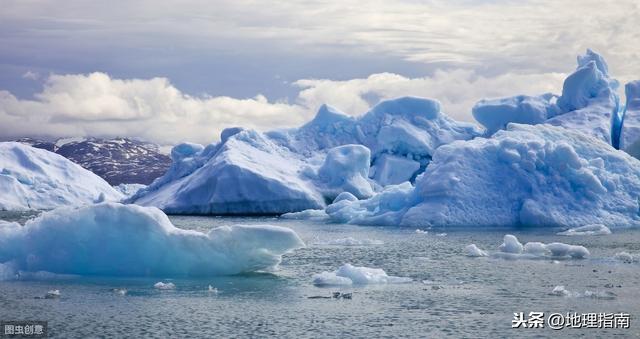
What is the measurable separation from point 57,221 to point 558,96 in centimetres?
4180

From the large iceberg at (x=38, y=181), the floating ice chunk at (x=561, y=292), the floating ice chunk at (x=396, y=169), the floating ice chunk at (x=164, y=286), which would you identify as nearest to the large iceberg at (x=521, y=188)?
the floating ice chunk at (x=396, y=169)

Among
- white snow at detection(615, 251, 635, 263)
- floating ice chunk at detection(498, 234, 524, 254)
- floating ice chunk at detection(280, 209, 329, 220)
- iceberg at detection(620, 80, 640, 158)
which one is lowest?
white snow at detection(615, 251, 635, 263)

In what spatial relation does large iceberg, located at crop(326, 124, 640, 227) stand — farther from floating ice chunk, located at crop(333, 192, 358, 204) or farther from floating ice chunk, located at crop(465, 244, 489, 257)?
floating ice chunk, located at crop(465, 244, 489, 257)

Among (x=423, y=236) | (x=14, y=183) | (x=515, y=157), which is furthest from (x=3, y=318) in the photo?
(x=14, y=183)

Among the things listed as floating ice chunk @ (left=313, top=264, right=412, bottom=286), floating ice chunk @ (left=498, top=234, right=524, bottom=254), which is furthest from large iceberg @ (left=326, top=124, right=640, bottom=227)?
floating ice chunk @ (left=313, top=264, right=412, bottom=286)

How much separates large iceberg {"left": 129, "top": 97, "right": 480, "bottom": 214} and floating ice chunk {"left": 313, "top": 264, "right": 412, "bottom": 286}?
99.1ft

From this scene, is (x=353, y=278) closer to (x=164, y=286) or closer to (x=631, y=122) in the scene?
(x=164, y=286)

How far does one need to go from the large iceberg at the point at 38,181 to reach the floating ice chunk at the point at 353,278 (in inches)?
1919

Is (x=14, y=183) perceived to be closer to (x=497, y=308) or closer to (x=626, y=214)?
(x=626, y=214)

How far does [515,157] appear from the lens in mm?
36594

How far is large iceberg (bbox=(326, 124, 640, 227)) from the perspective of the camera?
35.7m

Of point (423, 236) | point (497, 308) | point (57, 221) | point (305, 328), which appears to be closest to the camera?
point (305, 328)

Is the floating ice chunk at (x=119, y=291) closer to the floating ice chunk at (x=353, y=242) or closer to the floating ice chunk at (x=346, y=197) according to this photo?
the floating ice chunk at (x=353, y=242)

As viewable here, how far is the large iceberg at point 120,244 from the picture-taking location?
1892 centimetres
